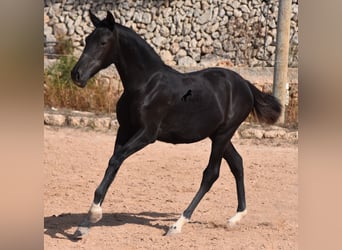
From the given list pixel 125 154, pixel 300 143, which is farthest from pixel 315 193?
pixel 125 154

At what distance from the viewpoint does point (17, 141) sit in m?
2.84

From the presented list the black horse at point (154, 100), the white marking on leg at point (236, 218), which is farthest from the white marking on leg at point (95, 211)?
the white marking on leg at point (236, 218)

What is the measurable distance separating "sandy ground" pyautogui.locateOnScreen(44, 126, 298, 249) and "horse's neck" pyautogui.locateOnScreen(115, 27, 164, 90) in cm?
130

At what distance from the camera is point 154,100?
5.17m

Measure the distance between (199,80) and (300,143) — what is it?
1.53m

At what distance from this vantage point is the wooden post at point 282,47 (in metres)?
7.35

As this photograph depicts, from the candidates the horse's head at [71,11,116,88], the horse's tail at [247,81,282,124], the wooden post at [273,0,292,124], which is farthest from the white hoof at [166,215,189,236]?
the wooden post at [273,0,292,124]

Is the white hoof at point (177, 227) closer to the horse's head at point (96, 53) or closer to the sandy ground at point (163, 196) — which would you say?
the sandy ground at point (163, 196)

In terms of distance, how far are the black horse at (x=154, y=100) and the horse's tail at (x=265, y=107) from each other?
217mm

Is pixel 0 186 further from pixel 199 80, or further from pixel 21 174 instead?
pixel 199 80

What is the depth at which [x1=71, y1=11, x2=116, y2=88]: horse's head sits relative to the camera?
195 inches

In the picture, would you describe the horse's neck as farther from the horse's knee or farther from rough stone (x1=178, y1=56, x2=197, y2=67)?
rough stone (x1=178, y1=56, x2=197, y2=67)

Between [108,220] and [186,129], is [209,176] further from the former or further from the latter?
[108,220]

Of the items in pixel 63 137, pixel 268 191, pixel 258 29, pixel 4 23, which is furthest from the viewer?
pixel 258 29
